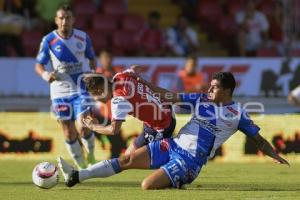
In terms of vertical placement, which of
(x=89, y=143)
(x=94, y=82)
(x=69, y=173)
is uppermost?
(x=94, y=82)

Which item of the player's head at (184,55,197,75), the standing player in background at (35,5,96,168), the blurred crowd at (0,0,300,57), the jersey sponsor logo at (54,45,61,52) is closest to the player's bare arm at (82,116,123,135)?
the standing player in background at (35,5,96,168)

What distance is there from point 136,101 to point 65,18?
2.57m

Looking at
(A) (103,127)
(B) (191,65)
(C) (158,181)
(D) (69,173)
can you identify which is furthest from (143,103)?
(B) (191,65)

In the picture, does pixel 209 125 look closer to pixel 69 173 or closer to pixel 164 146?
pixel 164 146

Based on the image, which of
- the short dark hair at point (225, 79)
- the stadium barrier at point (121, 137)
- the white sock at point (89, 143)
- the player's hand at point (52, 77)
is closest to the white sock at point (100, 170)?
the short dark hair at point (225, 79)

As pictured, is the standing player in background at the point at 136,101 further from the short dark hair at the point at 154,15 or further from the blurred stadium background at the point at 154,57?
the short dark hair at the point at 154,15

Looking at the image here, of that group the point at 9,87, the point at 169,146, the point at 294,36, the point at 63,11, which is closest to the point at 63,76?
the point at 63,11

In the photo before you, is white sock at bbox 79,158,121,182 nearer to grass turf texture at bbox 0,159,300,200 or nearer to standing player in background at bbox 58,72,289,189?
standing player in background at bbox 58,72,289,189

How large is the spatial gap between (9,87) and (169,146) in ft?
31.1

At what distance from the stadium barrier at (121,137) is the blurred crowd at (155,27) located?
4.14 m

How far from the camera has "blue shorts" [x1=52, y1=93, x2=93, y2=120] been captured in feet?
44.5

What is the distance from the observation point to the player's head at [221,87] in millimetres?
10609

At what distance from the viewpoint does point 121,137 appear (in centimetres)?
1634

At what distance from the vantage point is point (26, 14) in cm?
2170
